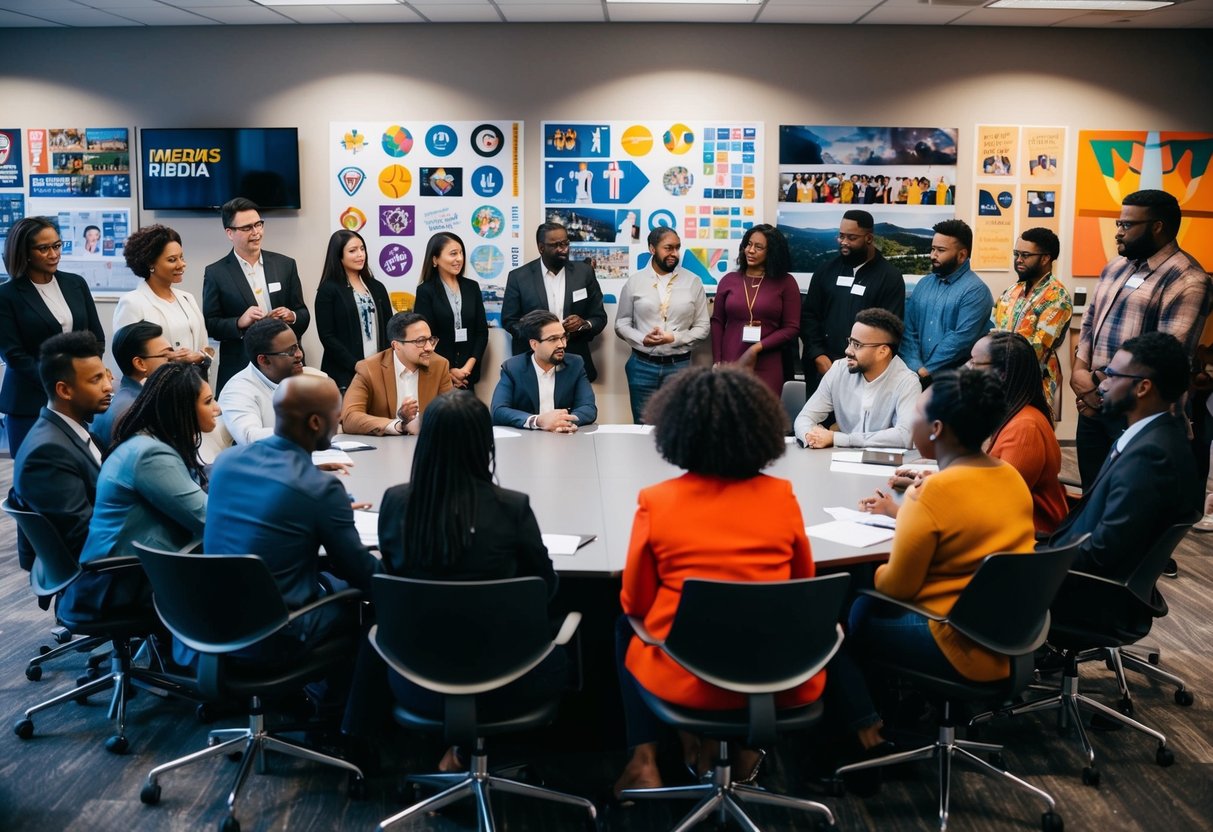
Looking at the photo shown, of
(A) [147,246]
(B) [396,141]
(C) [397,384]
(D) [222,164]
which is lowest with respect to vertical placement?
(C) [397,384]

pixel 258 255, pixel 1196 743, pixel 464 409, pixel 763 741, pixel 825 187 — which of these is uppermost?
pixel 825 187

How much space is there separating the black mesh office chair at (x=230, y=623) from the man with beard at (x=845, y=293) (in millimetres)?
3904

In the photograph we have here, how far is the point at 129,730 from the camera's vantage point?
323 cm

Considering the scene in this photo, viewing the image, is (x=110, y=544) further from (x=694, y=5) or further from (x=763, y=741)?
(x=694, y=5)

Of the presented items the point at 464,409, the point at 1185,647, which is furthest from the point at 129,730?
the point at 1185,647

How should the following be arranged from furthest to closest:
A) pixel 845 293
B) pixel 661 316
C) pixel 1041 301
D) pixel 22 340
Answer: pixel 661 316
pixel 845 293
pixel 1041 301
pixel 22 340

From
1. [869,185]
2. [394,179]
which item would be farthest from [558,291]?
[869,185]

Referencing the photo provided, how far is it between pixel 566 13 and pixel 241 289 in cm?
266

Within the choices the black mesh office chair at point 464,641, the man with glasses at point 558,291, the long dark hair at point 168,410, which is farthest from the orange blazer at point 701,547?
the man with glasses at point 558,291

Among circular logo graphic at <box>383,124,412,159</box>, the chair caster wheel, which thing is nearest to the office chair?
the chair caster wheel

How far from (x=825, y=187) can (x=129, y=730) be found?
529 centimetres

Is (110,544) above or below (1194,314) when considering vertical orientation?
Result: below

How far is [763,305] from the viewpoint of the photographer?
19.5 ft

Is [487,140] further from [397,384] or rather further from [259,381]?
[259,381]
